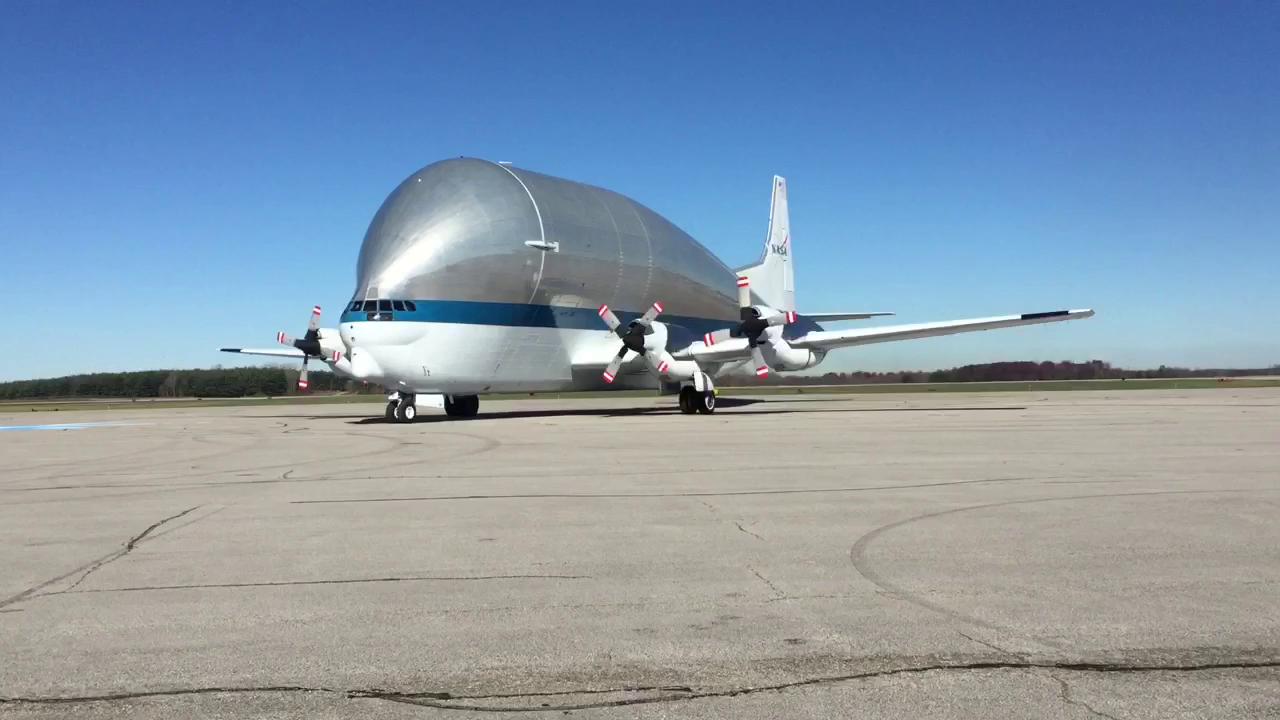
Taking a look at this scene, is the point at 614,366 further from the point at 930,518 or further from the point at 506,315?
the point at 930,518

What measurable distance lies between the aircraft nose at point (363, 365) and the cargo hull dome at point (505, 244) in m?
1.80

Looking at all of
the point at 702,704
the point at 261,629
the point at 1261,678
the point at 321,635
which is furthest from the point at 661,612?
the point at 1261,678

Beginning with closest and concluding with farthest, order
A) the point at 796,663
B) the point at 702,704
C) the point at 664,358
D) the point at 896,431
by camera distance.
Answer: the point at 702,704
the point at 796,663
the point at 896,431
the point at 664,358

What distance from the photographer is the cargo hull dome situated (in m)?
29.7

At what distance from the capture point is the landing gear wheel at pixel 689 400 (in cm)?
3488

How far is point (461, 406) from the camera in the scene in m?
35.2

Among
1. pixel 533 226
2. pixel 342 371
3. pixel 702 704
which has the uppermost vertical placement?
pixel 533 226

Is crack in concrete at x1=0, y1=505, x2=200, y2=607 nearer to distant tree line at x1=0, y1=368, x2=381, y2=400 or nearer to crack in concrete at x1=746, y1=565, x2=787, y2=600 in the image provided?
crack in concrete at x1=746, y1=565, x2=787, y2=600

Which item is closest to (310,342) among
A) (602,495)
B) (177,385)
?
(602,495)

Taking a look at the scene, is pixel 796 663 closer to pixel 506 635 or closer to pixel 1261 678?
pixel 506 635

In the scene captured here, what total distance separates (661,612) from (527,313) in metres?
27.0

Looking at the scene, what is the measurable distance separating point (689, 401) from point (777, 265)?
1444cm

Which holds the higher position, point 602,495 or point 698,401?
point 698,401

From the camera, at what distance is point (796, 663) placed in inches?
191
